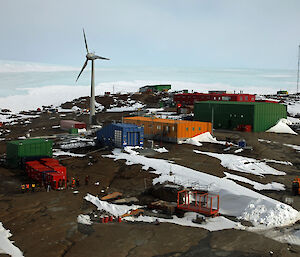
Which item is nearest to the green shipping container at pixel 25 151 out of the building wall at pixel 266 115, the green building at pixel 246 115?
the green building at pixel 246 115

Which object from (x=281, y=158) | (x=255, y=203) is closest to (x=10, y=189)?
(x=255, y=203)

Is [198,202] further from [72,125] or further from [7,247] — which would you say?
[72,125]

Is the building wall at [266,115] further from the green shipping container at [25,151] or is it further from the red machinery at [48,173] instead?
the red machinery at [48,173]

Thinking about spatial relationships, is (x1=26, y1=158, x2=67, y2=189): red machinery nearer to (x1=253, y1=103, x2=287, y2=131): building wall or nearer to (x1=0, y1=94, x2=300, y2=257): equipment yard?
(x1=0, y1=94, x2=300, y2=257): equipment yard

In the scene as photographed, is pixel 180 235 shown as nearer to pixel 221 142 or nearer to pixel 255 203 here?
pixel 255 203

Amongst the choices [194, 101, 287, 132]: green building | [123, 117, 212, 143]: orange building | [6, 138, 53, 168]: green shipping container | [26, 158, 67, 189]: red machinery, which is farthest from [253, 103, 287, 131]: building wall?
[26, 158, 67, 189]: red machinery
